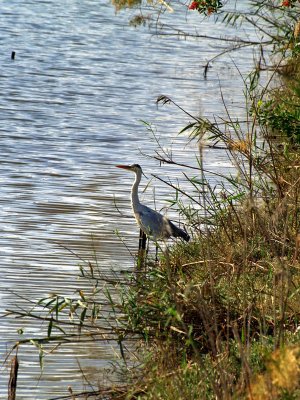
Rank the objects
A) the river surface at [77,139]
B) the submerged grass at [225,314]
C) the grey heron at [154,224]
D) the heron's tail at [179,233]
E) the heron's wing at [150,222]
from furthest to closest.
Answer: the heron's wing at [150,222], the grey heron at [154,224], the heron's tail at [179,233], the river surface at [77,139], the submerged grass at [225,314]

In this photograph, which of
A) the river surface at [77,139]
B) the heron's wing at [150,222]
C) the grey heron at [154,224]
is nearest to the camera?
the river surface at [77,139]

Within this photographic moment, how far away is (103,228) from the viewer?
976 centimetres

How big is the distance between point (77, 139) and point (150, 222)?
17.7ft

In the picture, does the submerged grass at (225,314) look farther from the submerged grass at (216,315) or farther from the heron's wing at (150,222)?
the heron's wing at (150,222)

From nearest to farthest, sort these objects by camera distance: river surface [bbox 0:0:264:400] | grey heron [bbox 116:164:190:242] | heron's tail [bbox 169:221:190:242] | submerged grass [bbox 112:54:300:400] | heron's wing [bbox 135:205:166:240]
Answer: submerged grass [bbox 112:54:300:400] < river surface [bbox 0:0:264:400] < heron's tail [bbox 169:221:190:242] < grey heron [bbox 116:164:190:242] < heron's wing [bbox 135:205:166:240]

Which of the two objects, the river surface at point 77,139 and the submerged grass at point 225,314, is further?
the river surface at point 77,139

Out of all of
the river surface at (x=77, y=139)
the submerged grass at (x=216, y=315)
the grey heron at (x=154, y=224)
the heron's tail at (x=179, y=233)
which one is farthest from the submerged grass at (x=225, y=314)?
the river surface at (x=77, y=139)

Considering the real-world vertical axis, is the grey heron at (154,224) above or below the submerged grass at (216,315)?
below

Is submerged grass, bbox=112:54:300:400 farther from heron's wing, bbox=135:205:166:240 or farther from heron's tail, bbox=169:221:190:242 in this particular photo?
heron's wing, bbox=135:205:166:240

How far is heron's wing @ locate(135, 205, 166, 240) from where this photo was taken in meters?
8.72

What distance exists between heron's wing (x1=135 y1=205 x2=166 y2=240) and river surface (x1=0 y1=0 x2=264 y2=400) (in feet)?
0.80

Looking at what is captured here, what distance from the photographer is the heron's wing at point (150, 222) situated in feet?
28.6

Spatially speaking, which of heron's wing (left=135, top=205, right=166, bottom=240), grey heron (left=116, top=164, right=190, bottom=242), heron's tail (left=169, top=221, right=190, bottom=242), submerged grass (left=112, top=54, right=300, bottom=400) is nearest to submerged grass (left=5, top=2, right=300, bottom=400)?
submerged grass (left=112, top=54, right=300, bottom=400)

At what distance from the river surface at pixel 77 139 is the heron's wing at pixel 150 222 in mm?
244
